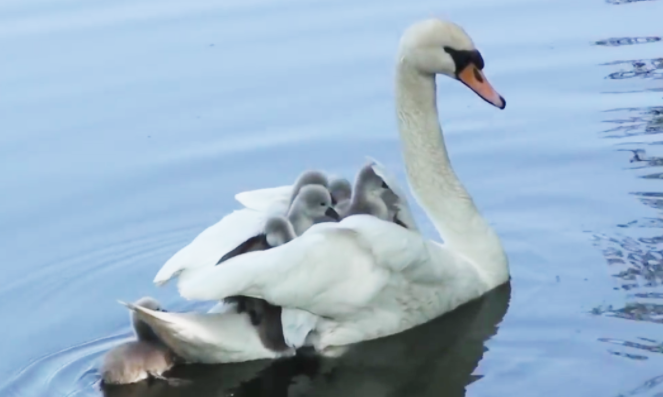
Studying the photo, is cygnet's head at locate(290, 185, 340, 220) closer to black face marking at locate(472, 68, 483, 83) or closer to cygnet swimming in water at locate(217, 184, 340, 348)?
cygnet swimming in water at locate(217, 184, 340, 348)

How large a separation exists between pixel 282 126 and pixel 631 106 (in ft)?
7.05

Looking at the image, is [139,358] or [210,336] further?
[139,358]

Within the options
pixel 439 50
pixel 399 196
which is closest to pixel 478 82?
pixel 439 50

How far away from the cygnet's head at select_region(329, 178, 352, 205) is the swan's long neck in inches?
15.0

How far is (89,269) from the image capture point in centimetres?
711

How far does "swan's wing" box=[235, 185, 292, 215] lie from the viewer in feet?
20.9

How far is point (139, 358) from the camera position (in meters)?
5.88

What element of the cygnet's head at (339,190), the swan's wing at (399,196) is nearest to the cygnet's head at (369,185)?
the swan's wing at (399,196)

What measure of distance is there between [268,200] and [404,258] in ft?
2.54

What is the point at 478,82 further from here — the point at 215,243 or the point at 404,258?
the point at 215,243

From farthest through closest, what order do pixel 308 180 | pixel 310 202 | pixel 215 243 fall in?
pixel 308 180, pixel 310 202, pixel 215 243

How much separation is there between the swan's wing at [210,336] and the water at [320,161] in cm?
10

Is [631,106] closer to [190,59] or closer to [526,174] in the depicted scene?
[526,174]

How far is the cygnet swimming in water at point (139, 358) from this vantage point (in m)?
5.83
